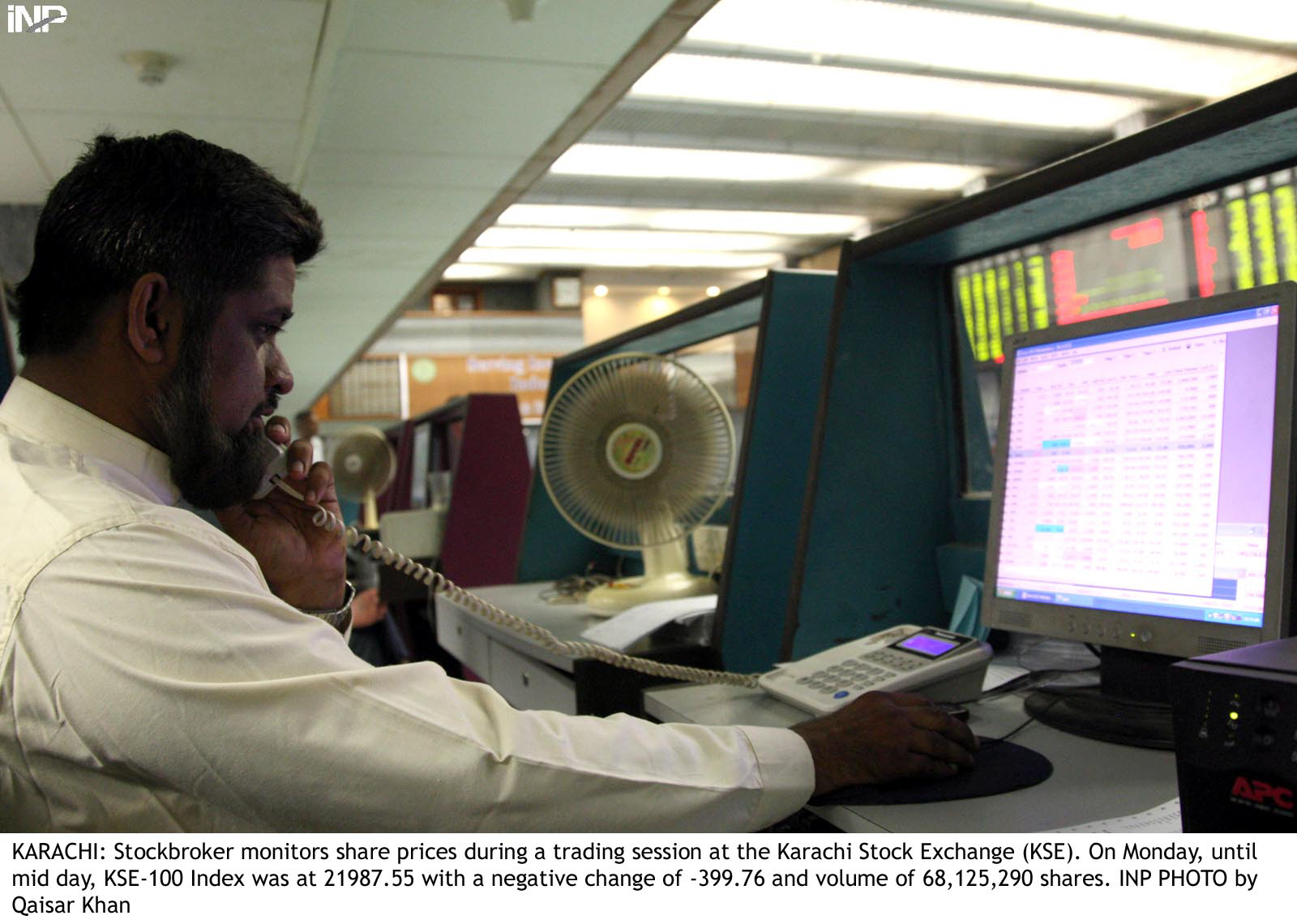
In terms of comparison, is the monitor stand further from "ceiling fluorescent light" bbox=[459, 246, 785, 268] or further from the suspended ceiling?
"ceiling fluorescent light" bbox=[459, 246, 785, 268]

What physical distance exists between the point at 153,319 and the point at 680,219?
6.73 meters

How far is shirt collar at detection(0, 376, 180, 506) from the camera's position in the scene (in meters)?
0.79

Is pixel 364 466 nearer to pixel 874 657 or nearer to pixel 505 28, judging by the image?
pixel 505 28

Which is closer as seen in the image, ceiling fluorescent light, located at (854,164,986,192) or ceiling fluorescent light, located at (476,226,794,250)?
ceiling fluorescent light, located at (854,164,986,192)

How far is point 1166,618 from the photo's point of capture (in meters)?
0.98

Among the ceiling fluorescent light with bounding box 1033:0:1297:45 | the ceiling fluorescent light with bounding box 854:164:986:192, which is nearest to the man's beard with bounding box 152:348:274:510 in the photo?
the ceiling fluorescent light with bounding box 1033:0:1297:45

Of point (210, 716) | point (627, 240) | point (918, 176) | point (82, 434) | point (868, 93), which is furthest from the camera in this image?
point (627, 240)

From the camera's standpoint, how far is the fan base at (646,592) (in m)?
1.90

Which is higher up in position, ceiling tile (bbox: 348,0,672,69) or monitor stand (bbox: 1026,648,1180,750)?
ceiling tile (bbox: 348,0,672,69)

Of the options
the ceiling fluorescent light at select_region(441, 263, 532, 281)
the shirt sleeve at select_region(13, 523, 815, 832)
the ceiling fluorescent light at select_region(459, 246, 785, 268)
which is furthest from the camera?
the ceiling fluorescent light at select_region(441, 263, 532, 281)

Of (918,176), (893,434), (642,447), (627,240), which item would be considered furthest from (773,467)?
(627,240)

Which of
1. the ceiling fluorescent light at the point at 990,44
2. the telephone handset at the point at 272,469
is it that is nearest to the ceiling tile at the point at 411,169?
the ceiling fluorescent light at the point at 990,44

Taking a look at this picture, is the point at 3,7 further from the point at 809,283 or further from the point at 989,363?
the point at 989,363

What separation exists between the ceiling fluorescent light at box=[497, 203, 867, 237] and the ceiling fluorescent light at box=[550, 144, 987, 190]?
0.63 meters
